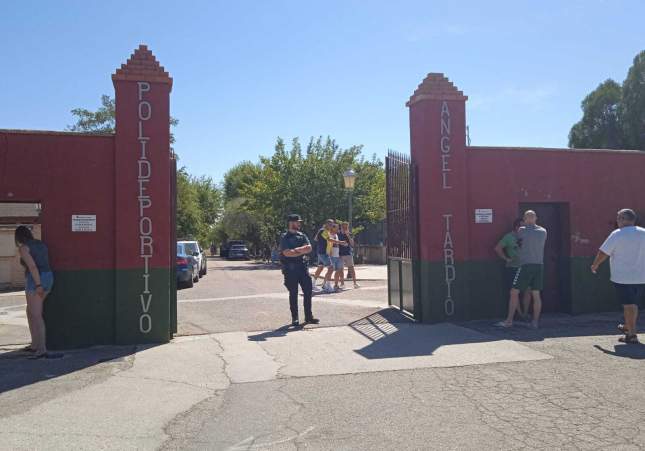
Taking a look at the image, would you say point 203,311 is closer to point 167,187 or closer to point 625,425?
point 167,187

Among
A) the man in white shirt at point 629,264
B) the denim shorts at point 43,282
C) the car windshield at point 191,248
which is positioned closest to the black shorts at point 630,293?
the man in white shirt at point 629,264

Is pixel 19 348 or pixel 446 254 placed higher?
pixel 446 254

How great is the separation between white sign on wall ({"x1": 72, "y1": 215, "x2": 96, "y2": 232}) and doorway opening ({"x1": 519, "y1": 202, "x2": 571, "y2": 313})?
23.9 feet

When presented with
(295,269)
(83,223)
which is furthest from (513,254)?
(83,223)

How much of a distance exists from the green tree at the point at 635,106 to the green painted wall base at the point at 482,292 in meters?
34.3

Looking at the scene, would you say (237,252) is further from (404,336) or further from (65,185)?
(404,336)

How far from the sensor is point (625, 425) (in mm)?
4754

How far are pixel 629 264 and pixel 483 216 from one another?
258 centimetres

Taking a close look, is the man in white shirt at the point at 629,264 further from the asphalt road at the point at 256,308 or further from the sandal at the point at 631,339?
the asphalt road at the point at 256,308

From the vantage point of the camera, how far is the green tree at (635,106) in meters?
39.9

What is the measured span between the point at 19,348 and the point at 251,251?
44.8m

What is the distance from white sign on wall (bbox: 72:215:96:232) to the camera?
8.12 meters

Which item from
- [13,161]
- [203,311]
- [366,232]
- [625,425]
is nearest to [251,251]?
[366,232]

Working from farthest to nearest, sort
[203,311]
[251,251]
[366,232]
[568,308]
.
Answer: [251,251] → [366,232] → [203,311] → [568,308]
